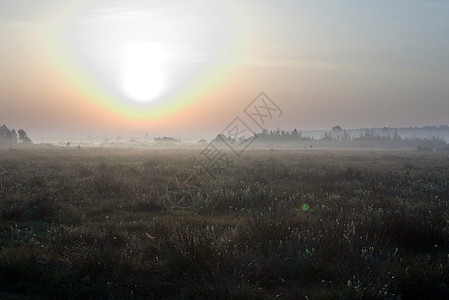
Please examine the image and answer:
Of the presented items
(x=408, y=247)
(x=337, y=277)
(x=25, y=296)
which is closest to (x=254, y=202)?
(x=408, y=247)

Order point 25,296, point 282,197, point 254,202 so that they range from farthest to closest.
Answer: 1. point 282,197
2. point 254,202
3. point 25,296

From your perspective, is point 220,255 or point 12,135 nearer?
point 220,255

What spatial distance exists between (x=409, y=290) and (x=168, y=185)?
10.7m

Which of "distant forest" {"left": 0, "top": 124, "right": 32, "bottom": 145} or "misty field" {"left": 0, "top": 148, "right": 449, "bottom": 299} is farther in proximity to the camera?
"distant forest" {"left": 0, "top": 124, "right": 32, "bottom": 145}

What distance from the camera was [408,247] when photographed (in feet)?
22.1

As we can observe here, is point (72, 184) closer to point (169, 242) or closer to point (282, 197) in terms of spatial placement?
point (282, 197)

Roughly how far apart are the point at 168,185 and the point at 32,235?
22.8ft

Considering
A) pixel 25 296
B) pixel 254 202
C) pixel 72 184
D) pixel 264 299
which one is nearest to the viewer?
pixel 264 299

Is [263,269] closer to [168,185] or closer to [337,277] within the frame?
[337,277]

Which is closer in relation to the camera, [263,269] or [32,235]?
[263,269]

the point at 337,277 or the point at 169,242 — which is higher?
the point at 169,242

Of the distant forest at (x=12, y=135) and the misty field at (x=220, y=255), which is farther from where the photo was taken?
the distant forest at (x=12, y=135)

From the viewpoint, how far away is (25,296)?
15.5 ft

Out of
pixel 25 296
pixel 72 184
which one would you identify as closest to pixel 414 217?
pixel 25 296
